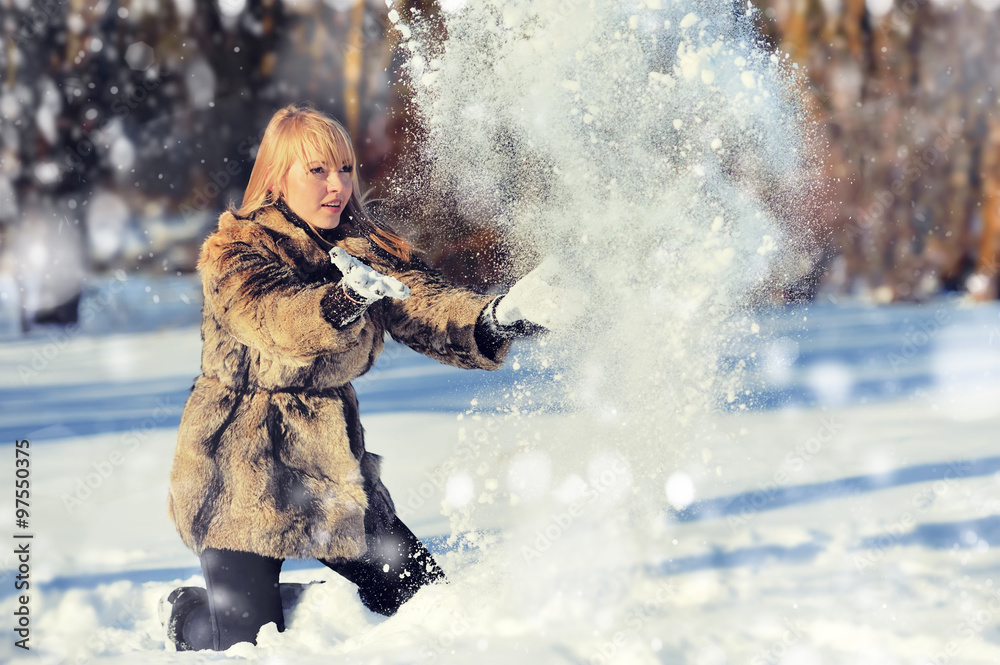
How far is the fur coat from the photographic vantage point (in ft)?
6.44

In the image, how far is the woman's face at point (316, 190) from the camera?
2.11 m

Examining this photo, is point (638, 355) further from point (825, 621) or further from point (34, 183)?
point (34, 183)

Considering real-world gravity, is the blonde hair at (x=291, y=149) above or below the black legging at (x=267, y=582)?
above

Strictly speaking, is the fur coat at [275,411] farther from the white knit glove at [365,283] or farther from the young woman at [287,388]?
the white knit glove at [365,283]

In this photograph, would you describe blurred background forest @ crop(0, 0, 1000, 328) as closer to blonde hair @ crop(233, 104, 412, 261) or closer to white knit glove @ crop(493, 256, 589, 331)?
blonde hair @ crop(233, 104, 412, 261)

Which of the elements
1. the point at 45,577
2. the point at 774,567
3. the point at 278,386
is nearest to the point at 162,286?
the point at 45,577

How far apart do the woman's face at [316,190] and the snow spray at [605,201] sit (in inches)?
17.8

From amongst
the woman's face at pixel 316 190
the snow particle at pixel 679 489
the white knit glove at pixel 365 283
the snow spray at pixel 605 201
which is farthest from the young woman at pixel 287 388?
the snow particle at pixel 679 489

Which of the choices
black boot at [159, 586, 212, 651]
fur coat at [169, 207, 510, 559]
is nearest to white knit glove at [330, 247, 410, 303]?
fur coat at [169, 207, 510, 559]

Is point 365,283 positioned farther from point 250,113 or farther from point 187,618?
point 250,113

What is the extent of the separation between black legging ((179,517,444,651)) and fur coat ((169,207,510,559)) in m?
0.05

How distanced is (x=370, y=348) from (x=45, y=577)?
1.54 meters

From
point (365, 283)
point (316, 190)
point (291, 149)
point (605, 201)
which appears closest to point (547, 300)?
point (365, 283)

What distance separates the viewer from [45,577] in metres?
2.51
